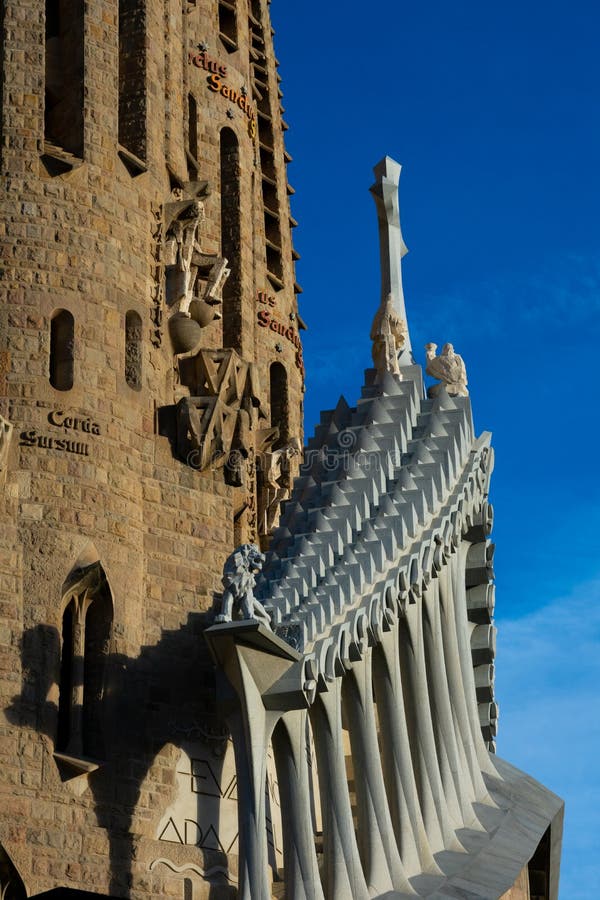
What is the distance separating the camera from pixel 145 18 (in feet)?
140

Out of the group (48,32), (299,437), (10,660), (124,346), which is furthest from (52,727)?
(299,437)

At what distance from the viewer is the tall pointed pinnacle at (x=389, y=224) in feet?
146

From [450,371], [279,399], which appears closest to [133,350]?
[450,371]

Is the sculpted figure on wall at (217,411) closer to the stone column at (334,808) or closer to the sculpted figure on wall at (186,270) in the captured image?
the sculpted figure on wall at (186,270)

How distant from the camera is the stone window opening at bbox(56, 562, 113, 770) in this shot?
3709 centimetres

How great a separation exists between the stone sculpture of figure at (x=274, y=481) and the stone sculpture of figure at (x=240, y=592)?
1159 centimetres

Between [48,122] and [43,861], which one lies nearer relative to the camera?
[43,861]

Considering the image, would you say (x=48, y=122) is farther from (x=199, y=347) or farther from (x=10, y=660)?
(x=10, y=660)

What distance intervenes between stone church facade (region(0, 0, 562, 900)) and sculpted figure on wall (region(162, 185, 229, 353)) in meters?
0.05

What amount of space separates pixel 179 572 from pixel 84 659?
265cm

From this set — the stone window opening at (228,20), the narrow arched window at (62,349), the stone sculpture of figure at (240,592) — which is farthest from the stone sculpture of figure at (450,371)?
the stone window opening at (228,20)

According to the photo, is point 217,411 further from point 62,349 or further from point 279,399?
point 279,399

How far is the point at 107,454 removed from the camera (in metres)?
38.5

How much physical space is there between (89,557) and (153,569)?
6.20 ft
